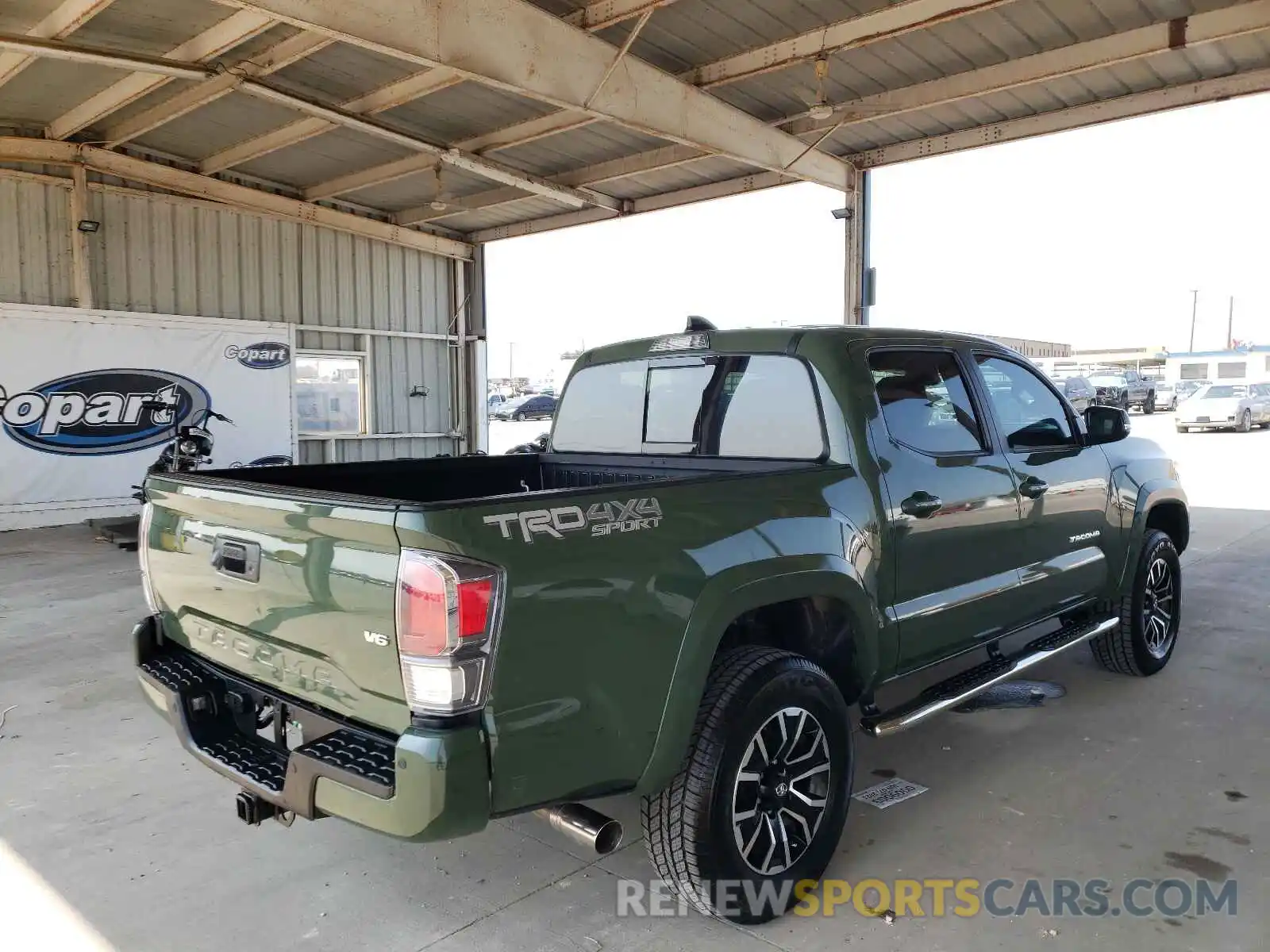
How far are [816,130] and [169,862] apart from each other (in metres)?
9.20

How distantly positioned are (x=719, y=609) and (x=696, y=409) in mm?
1315

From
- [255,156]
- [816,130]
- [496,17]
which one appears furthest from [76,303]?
[816,130]

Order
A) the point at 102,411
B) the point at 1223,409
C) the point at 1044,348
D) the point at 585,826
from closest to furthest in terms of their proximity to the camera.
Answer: the point at 585,826 < the point at 102,411 < the point at 1223,409 < the point at 1044,348

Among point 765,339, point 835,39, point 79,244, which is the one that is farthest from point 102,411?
point 765,339

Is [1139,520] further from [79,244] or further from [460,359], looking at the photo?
[460,359]

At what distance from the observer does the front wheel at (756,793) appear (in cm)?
250

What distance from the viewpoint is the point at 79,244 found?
35.3 ft

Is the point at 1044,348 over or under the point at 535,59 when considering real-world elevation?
over

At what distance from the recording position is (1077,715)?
438cm

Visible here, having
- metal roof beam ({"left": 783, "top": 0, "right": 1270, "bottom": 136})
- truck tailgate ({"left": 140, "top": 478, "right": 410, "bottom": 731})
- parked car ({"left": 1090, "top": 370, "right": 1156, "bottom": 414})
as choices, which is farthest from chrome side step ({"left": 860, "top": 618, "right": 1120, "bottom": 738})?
parked car ({"left": 1090, "top": 370, "right": 1156, "bottom": 414})

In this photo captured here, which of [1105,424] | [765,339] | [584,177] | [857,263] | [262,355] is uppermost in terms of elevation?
[584,177]

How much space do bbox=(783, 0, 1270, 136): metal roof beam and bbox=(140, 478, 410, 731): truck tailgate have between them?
26.4ft

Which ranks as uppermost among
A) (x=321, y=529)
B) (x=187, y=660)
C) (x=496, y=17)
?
(x=496, y=17)

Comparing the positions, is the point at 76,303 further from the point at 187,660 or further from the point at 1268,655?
Answer: the point at 1268,655
